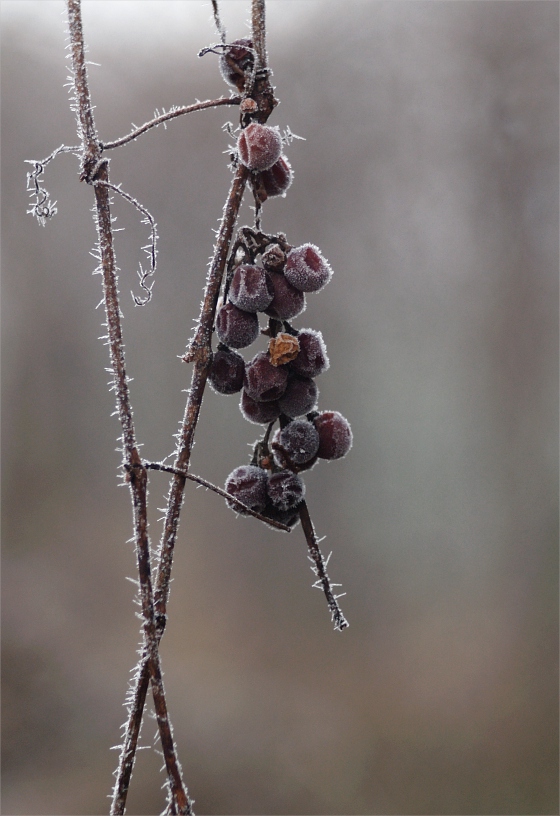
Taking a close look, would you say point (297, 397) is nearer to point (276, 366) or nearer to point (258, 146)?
point (276, 366)

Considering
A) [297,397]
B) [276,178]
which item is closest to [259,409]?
[297,397]

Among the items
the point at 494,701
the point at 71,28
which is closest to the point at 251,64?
the point at 71,28

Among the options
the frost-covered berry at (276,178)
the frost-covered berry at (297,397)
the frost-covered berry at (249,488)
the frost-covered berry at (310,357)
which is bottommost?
the frost-covered berry at (249,488)

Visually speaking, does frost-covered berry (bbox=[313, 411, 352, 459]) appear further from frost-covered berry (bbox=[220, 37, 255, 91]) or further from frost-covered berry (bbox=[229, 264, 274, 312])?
frost-covered berry (bbox=[220, 37, 255, 91])

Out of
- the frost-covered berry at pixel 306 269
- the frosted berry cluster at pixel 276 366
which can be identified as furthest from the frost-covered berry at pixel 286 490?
the frost-covered berry at pixel 306 269

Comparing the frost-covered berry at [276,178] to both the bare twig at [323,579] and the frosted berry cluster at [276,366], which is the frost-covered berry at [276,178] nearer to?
the frosted berry cluster at [276,366]

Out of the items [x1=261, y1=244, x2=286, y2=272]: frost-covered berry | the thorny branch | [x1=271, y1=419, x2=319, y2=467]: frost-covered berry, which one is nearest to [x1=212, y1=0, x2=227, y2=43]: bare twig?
the thorny branch

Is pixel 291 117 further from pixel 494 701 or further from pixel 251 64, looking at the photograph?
pixel 494 701
